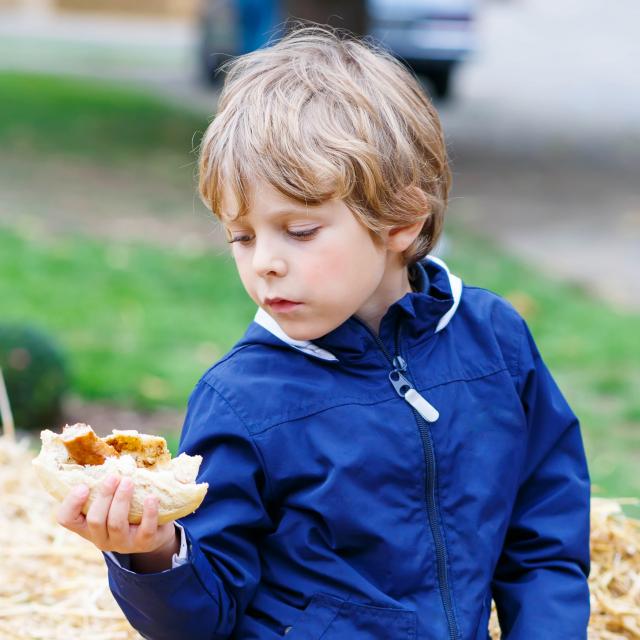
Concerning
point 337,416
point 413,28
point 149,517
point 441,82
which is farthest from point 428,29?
point 149,517

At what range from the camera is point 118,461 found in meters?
2.06

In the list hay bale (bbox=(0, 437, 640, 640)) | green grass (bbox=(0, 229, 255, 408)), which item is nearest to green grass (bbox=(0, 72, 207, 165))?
green grass (bbox=(0, 229, 255, 408))

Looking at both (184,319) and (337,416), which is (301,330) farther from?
(184,319)

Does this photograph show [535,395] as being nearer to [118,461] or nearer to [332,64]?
[332,64]

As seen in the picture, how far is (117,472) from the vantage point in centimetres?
202

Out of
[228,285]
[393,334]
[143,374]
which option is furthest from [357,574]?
[228,285]

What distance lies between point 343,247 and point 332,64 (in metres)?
0.42

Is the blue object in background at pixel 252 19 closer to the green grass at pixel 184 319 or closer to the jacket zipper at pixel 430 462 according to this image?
the green grass at pixel 184 319

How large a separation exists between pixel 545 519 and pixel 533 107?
15.8 meters

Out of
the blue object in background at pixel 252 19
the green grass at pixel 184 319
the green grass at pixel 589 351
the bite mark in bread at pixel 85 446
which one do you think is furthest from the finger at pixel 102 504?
Result: the blue object in background at pixel 252 19

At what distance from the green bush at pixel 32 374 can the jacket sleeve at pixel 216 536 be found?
3.10 m

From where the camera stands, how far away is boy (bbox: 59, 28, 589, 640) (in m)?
2.29

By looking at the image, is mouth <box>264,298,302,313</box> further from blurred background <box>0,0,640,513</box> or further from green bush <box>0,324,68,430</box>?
green bush <box>0,324,68,430</box>

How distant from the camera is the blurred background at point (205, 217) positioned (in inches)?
237
